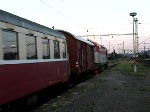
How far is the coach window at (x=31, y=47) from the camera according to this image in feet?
36.1

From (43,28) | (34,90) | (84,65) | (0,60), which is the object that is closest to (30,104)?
(34,90)

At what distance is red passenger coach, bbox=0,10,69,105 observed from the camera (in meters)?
9.16

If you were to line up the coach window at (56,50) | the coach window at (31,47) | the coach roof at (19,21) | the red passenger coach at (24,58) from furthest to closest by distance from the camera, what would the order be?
the coach window at (56,50) → the coach window at (31,47) → the coach roof at (19,21) → the red passenger coach at (24,58)

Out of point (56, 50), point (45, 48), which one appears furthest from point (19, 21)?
point (56, 50)

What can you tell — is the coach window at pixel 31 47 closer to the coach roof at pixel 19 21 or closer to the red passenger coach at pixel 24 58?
the red passenger coach at pixel 24 58

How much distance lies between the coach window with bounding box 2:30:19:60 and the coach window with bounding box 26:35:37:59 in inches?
38.7

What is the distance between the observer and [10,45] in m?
9.59

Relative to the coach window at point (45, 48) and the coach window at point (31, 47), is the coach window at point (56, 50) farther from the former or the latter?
the coach window at point (31, 47)

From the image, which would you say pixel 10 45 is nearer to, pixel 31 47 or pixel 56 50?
pixel 31 47

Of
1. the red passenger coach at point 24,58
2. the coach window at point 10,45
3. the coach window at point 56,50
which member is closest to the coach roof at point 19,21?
the red passenger coach at point 24,58

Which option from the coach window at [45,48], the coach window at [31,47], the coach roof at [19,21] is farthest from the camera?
the coach window at [45,48]

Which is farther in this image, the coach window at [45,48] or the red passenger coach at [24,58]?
the coach window at [45,48]

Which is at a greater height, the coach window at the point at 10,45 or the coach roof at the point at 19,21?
the coach roof at the point at 19,21

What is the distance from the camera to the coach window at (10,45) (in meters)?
9.18
